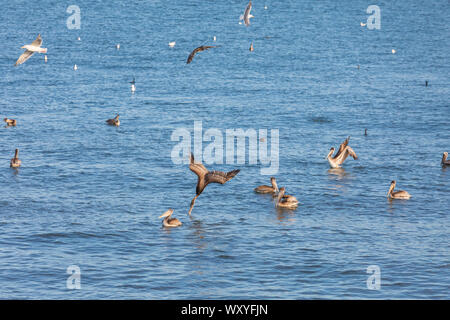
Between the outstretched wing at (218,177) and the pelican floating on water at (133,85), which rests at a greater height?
the pelican floating on water at (133,85)

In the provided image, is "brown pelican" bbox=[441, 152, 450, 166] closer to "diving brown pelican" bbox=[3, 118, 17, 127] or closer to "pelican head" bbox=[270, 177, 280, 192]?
"pelican head" bbox=[270, 177, 280, 192]

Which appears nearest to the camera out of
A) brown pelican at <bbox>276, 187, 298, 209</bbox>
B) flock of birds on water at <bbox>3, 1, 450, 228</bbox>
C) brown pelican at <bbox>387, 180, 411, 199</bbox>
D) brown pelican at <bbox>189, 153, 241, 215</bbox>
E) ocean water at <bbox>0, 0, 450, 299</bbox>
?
flock of birds on water at <bbox>3, 1, 450, 228</bbox>

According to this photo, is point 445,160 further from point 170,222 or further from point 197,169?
point 197,169

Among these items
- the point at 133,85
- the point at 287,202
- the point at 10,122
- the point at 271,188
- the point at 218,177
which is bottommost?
the point at 287,202

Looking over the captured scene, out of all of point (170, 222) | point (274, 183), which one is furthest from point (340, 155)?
point (170, 222)

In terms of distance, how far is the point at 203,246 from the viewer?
2798 cm

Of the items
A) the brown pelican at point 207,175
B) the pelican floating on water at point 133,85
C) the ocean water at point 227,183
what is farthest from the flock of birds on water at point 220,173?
the pelican floating on water at point 133,85

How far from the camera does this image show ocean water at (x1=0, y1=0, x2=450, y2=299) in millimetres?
25266

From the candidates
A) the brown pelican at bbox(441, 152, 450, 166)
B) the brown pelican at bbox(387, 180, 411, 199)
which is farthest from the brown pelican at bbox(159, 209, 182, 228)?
the brown pelican at bbox(441, 152, 450, 166)

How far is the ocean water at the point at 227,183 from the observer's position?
2527cm

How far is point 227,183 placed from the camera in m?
37.5

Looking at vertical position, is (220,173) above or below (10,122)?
below

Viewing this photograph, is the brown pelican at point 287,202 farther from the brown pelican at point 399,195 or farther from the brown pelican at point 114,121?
the brown pelican at point 114,121

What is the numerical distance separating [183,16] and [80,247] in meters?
101
